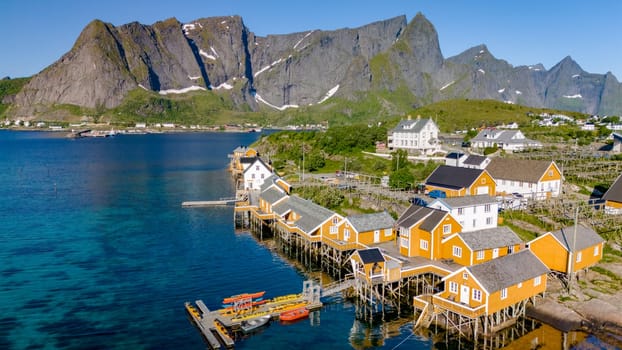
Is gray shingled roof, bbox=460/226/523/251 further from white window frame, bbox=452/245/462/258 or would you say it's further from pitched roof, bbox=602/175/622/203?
pitched roof, bbox=602/175/622/203

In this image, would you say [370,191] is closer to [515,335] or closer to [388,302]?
[388,302]

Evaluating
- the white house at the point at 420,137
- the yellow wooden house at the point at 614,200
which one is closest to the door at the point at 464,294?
the yellow wooden house at the point at 614,200

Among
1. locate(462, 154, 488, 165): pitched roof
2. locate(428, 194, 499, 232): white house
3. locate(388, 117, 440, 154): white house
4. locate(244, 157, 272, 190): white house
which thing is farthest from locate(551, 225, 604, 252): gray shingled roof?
locate(388, 117, 440, 154): white house

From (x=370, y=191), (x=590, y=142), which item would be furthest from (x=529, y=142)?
(x=370, y=191)

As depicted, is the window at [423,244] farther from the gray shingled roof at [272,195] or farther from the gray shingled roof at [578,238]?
the gray shingled roof at [272,195]

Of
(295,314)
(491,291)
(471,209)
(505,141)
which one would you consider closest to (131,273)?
(295,314)

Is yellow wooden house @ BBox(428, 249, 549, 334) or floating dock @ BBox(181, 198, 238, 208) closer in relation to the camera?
yellow wooden house @ BBox(428, 249, 549, 334)

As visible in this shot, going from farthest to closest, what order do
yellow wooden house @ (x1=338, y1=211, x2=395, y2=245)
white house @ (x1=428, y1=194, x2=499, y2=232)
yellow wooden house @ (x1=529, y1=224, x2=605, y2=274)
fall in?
white house @ (x1=428, y1=194, x2=499, y2=232) → yellow wooden house @ (x1=338, y1=211, x2=395, y2=245) → yellow wooden house @ (x1=529, y1=224, x2=605, y2=274)
